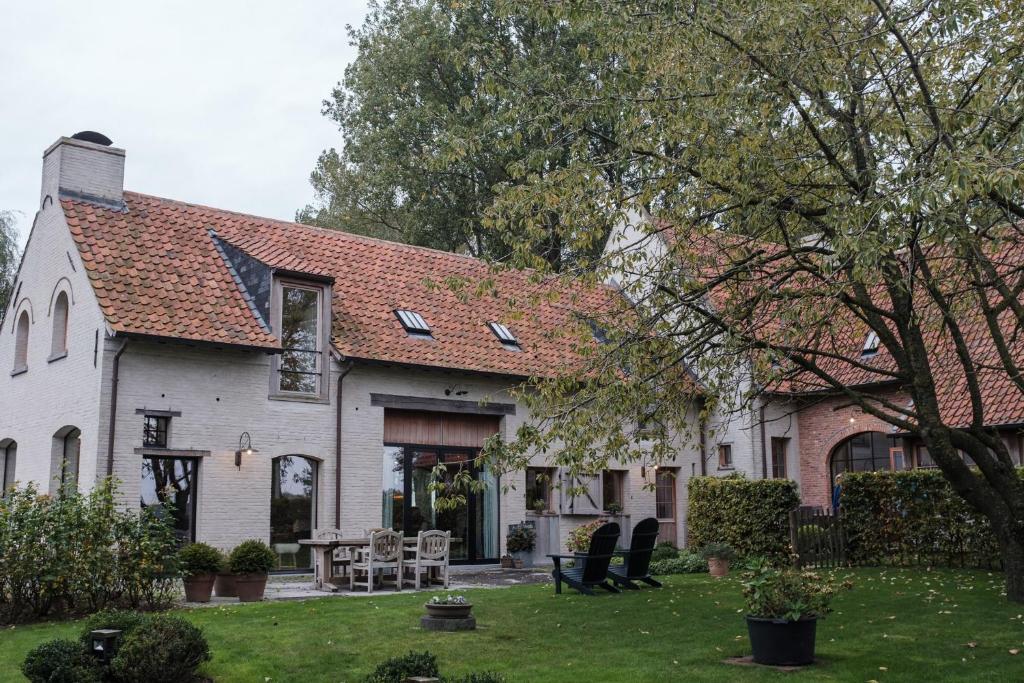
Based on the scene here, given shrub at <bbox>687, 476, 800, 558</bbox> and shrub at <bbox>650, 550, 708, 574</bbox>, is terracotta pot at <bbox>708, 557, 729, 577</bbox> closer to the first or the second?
shrub at <bbox>650, 550, 708, 574</bbox>

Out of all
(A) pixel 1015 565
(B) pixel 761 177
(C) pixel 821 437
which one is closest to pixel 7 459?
(B) pixel 761 177

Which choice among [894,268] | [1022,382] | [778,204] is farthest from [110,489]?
[1022,382]

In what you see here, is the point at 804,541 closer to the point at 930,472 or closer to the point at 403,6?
the point at 930,472

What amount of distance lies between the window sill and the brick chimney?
504 cm

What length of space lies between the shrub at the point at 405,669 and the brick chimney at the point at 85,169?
14.9 metres

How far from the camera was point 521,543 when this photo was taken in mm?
21328

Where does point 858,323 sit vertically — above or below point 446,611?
above

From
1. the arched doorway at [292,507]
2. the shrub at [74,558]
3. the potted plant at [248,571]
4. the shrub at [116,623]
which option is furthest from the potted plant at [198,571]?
the shrub at [116,623]

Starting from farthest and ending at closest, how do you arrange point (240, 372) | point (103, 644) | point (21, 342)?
point (21, 342), point (240, 372), point (103, 644)

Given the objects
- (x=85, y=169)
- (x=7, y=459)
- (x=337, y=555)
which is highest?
(x=85, y=169)

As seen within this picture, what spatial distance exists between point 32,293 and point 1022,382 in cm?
1792

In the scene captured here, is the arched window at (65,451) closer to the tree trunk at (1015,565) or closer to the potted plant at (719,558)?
the potted plant at (719,558)

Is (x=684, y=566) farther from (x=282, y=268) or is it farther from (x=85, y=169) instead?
(x=85, y=169)

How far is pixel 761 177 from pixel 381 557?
29.1 ft
